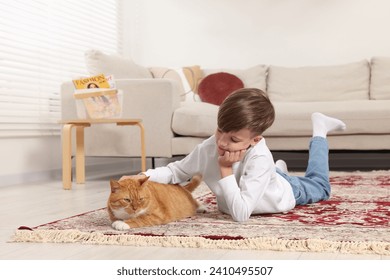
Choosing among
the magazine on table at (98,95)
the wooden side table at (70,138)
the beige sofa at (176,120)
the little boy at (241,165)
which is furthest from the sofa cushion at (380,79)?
the little boy at (241,165)

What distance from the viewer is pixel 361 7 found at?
→ 15.8 ft

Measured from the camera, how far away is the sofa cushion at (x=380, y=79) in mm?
4383

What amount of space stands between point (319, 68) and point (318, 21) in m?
0.56

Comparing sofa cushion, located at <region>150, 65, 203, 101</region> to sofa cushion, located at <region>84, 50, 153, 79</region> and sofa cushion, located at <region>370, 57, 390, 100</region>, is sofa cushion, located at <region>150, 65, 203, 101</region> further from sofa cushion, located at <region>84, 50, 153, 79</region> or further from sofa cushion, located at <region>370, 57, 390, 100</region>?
sofa cushion, located at <region>370, 57, 390, 100</region>

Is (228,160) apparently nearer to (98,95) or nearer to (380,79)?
(98,95)

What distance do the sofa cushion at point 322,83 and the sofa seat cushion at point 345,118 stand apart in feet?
1.98

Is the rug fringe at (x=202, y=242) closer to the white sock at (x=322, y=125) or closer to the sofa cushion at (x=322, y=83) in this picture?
the white sock at (x=322, y=125)

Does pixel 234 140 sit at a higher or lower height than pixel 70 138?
higher

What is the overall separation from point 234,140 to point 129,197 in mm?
Answer: 351

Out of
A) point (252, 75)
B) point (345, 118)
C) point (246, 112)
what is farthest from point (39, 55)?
point (246, 112)

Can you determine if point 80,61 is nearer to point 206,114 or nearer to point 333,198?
point 206,114

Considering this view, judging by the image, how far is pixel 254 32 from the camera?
5.04 meters
